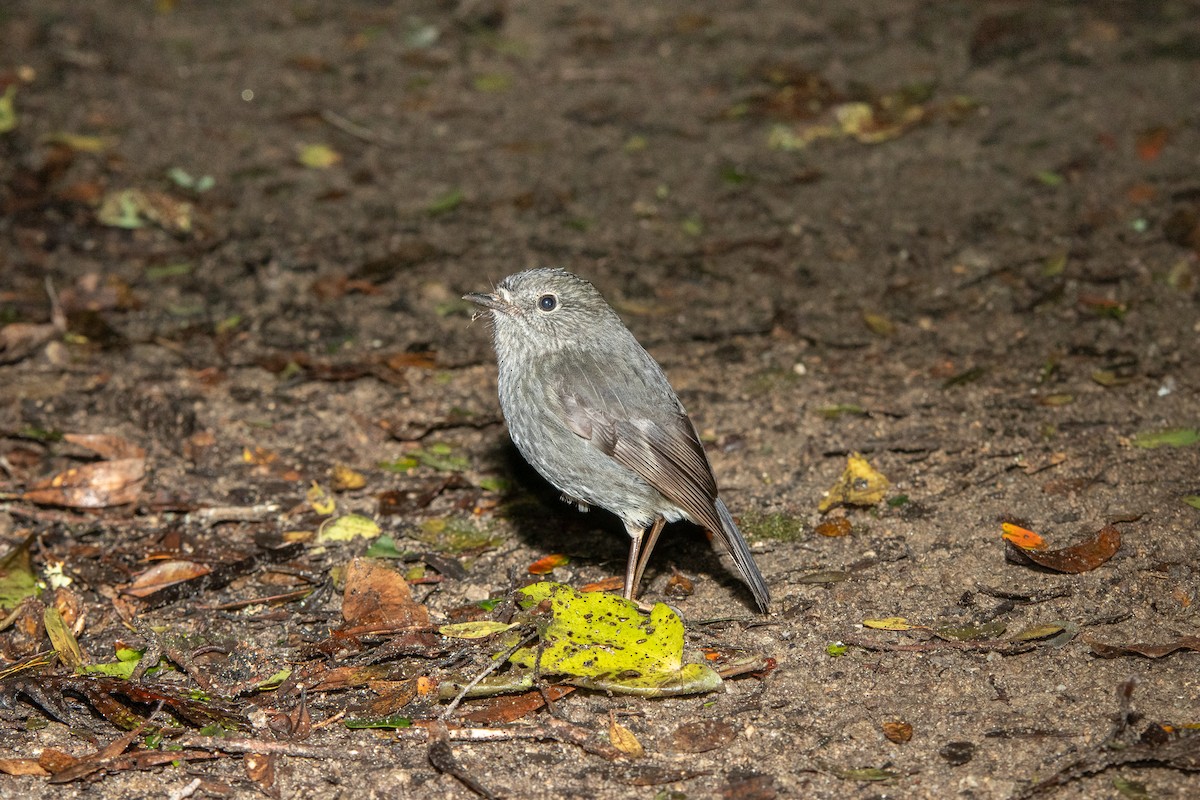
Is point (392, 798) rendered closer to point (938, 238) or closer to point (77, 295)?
point (77, 295)

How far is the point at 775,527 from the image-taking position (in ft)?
15.9

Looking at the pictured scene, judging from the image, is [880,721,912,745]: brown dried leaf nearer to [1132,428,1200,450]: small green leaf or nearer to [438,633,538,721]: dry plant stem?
[438,633,538,721]: dry plant stem

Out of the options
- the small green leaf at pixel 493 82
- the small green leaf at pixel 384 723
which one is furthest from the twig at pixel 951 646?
the small green leaf at pixel 493 82

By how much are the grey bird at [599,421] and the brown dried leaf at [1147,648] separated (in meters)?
1.09

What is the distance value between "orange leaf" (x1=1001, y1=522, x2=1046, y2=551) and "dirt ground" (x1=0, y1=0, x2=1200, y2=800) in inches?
1.8

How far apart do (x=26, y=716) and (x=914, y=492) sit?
3344 mm

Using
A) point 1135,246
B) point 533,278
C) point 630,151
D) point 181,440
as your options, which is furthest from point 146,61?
point 1135,246

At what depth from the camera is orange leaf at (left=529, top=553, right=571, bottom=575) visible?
4.74 meters

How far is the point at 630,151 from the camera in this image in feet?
25.9

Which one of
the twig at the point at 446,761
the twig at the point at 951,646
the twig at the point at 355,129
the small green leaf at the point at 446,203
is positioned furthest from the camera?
the twig at the point at 355,129

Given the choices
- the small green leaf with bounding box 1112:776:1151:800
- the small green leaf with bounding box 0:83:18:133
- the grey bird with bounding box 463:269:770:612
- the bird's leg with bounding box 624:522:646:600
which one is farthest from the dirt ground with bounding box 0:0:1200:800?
the grey bird with bounding box 463:269:770:612

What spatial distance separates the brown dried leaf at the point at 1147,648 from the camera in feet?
12.7

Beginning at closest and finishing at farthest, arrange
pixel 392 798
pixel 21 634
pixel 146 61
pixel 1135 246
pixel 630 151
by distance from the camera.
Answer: pixel 392 798
pixel 21 634
pixel 1135 246
pixel 630 151
pixel 146 61

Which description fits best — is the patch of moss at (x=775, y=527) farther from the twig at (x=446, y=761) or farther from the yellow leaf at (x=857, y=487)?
the twig at (x=446, y=761)
